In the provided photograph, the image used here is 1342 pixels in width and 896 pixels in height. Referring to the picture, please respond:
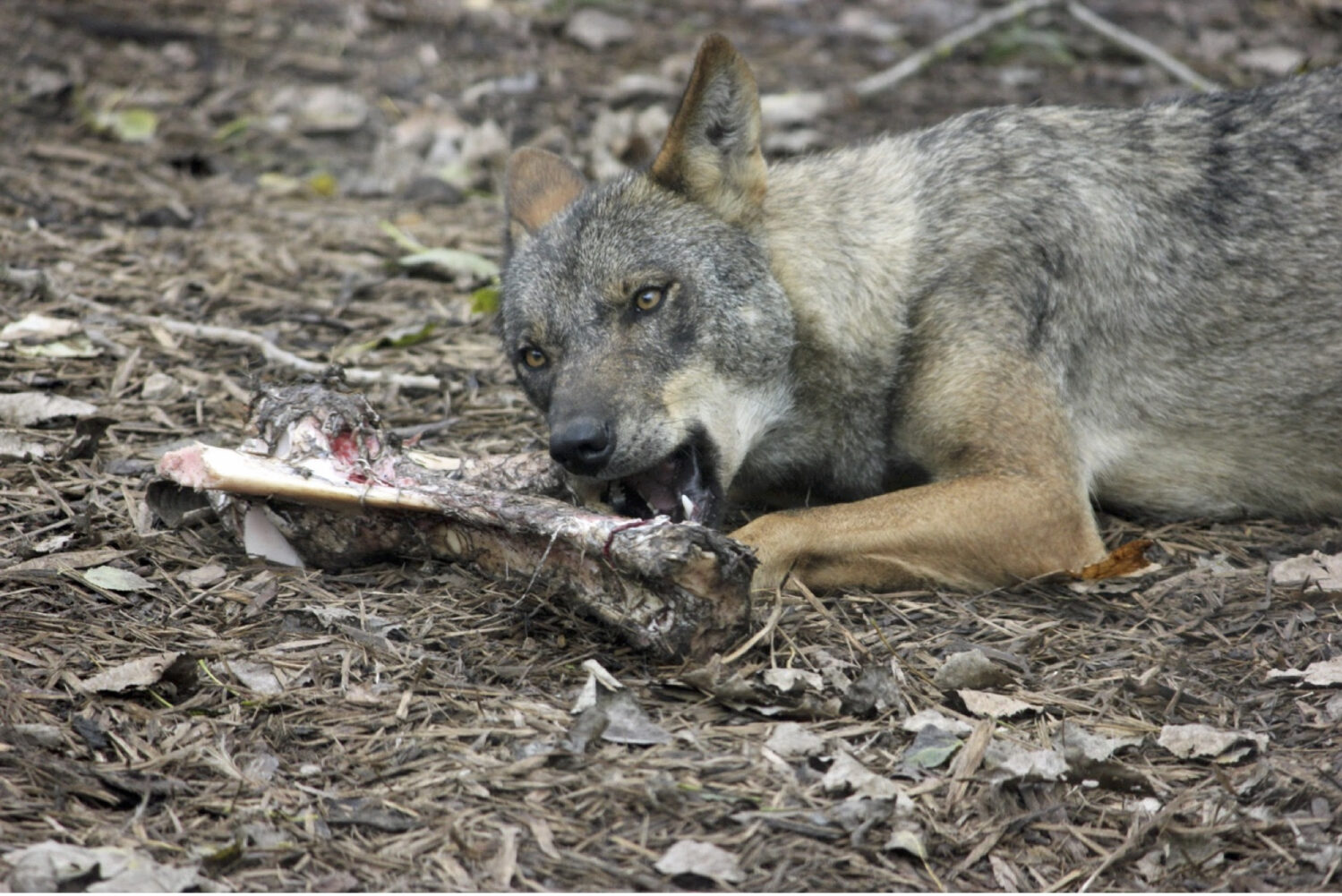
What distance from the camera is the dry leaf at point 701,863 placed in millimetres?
2891

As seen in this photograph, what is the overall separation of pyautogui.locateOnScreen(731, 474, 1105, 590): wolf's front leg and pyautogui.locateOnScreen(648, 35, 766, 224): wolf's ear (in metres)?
1.27

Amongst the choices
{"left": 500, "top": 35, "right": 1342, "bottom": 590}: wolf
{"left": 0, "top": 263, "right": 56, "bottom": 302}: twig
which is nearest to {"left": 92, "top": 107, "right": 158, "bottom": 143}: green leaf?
{"left": 0, "top": 263, "right": 56, "bottom": 302}: twig

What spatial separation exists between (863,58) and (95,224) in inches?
236

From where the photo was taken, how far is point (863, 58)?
10.2 meters

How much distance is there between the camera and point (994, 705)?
143 inches

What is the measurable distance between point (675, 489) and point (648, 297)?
71 cm

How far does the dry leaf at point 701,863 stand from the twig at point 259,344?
334cm

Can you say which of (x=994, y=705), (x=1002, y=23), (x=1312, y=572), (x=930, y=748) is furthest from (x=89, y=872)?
(x=1002, y=23)

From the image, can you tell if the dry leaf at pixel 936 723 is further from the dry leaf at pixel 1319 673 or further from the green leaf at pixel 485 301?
the green leaf at pixel 485 301

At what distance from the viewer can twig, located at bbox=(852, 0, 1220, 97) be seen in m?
9.49

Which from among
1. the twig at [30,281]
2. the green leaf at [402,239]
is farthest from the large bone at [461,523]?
the green leaf at [402,239]

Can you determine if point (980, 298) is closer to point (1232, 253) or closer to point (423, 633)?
point (1232, 253)

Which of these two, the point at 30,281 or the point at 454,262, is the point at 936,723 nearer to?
the point at 454,262

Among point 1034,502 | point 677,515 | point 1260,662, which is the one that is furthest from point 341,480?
point 1260,662
